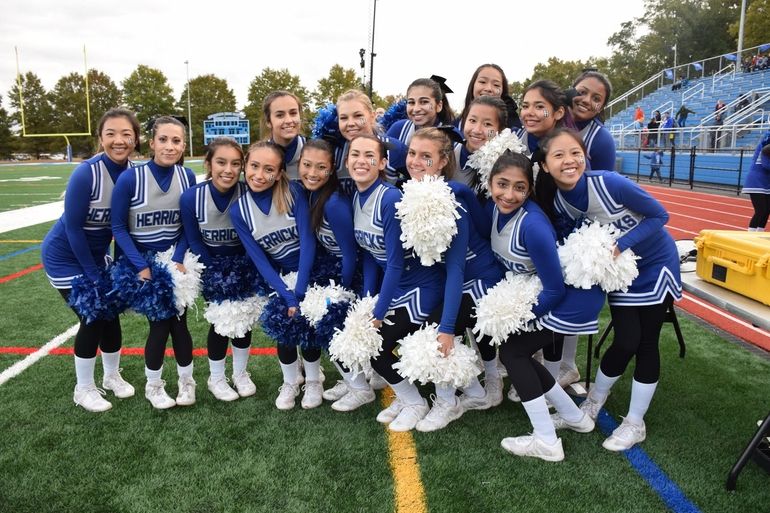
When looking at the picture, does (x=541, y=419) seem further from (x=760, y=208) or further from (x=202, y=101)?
(x=202, y=101)

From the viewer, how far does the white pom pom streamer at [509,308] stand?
2473 mm

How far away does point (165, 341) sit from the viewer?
315 cm

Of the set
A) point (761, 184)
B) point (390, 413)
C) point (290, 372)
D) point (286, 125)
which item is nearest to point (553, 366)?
point (390, 413)

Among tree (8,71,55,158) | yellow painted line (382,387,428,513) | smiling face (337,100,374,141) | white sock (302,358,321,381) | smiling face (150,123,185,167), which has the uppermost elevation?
tree (8,71,55,158)

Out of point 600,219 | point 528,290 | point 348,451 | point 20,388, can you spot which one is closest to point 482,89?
point 600,219

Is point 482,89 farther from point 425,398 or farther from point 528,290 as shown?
point 425,398

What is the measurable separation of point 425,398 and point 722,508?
1.53 metres

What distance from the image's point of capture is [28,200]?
14.0 m

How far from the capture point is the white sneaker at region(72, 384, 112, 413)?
3.10 meters

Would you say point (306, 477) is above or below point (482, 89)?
below

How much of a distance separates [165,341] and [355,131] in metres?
1.61

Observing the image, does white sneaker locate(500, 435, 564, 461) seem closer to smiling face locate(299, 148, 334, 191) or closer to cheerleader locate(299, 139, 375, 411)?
cheerleader locate(299, 139, 375, 411)

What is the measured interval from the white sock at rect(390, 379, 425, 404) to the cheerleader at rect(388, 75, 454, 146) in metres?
1.35

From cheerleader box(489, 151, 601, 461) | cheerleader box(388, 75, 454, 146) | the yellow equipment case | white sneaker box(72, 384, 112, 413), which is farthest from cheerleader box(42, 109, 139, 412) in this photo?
the yellow equipment case
